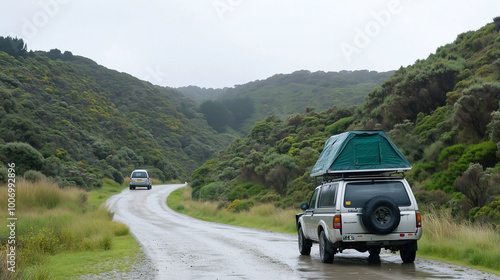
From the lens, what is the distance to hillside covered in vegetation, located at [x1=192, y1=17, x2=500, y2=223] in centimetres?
2173

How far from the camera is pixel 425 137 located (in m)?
29.2

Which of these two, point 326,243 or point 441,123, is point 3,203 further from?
point 441,123

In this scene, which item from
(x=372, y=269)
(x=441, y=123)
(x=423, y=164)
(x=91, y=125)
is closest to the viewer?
(x=372, y=269)

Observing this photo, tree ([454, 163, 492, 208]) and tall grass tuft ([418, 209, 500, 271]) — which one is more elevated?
tree ([454, 163, 492, 208])

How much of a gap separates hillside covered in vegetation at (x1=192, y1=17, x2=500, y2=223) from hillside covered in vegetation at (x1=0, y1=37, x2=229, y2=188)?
1406cm

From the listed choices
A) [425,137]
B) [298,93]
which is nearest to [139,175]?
[425,137]

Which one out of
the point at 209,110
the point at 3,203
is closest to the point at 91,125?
the point at 209,110

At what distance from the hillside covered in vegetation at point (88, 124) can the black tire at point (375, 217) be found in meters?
21.9

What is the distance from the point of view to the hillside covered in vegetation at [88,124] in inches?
2143

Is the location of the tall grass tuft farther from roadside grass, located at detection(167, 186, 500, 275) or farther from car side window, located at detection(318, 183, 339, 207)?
car side window, located at detection(318, 183, 339, 207)

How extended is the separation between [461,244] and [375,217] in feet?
9.75

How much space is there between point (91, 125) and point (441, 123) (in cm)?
6193

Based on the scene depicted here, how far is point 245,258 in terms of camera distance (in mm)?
13086

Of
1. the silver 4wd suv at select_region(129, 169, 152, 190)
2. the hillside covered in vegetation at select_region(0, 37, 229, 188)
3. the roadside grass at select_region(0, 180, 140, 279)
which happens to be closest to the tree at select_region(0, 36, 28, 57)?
the hillside covered in vegetation at select_region(0, 37, 229, 188)
